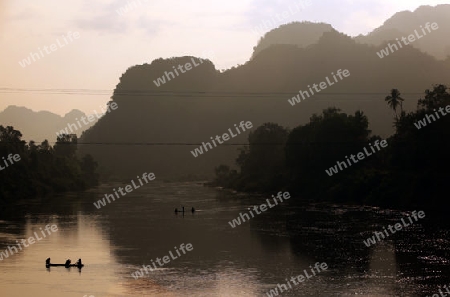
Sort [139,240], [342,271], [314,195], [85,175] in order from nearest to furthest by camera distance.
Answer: [342,271] → [139,240] → [314,195] → [85,175]

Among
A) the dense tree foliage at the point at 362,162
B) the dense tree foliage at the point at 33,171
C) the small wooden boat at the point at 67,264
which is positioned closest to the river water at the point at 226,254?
the small wooden boat at the point at 67,264

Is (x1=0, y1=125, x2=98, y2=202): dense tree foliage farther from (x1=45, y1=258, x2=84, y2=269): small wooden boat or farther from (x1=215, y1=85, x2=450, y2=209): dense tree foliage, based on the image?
(x1=45, y1=258, x2=84, y2=269): small wooden boat

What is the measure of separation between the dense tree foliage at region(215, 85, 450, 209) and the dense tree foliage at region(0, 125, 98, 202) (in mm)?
45003

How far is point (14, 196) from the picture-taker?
12006 centimetres

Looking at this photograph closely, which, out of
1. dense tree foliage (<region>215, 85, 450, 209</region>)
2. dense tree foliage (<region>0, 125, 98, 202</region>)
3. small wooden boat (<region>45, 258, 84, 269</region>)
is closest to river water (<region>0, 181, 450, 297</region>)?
small wooden boat (<region>45, 258, 84, 269</region>)

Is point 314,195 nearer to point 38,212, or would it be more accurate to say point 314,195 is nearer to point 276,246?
point 38,212

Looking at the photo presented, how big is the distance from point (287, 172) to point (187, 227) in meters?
59.2

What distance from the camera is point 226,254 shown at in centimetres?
5284

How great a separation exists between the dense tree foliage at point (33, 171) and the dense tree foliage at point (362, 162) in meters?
45.0

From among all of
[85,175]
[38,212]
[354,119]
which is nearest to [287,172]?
[354,119]

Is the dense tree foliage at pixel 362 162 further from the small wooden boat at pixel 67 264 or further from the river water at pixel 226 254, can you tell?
the small wooden boat at pixel 67 264

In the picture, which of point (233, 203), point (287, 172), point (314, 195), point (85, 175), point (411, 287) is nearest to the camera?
point (411, 287)

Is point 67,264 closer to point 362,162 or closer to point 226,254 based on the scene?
point 226,254

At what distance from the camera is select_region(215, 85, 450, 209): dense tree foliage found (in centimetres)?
8506
